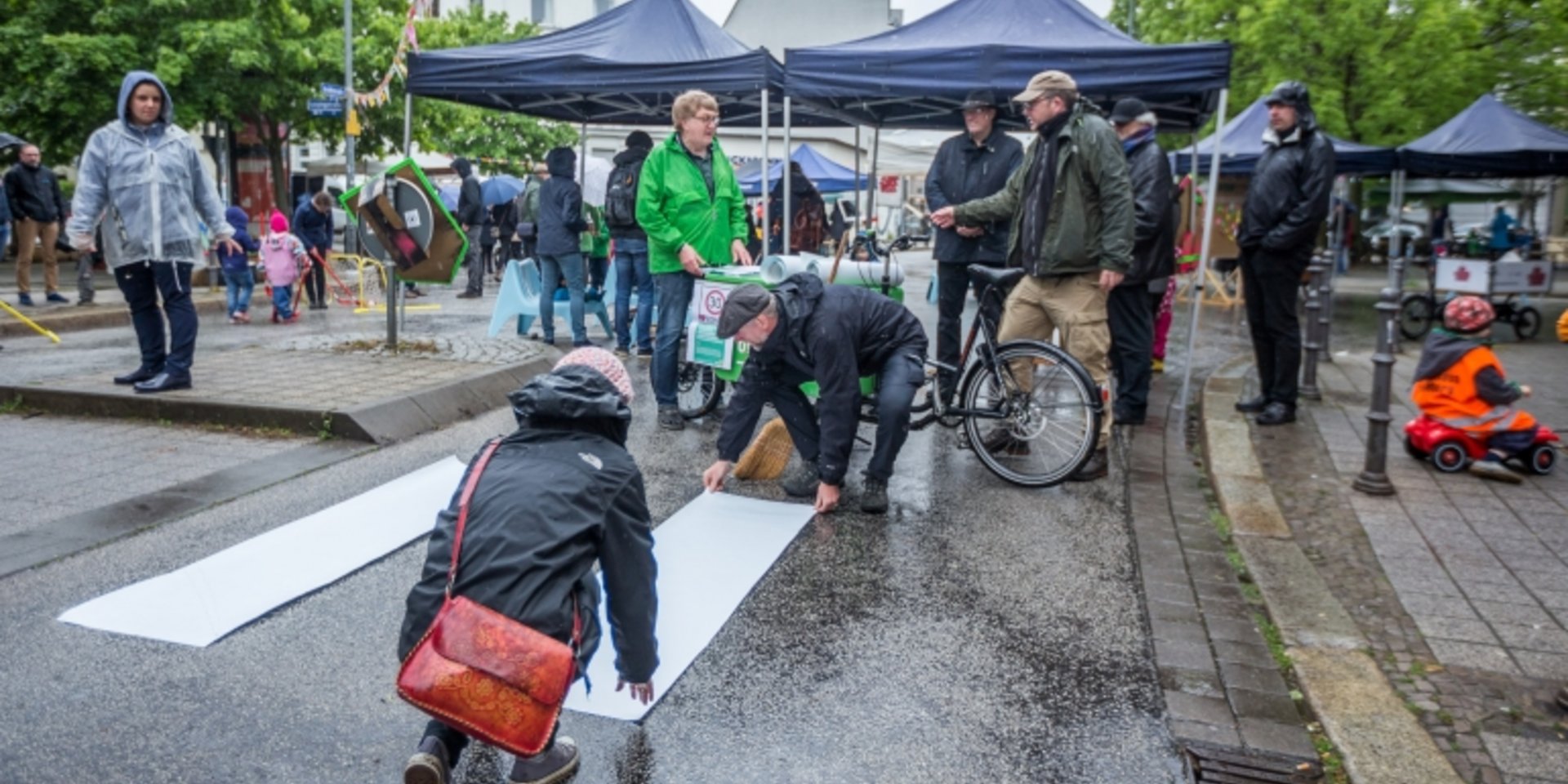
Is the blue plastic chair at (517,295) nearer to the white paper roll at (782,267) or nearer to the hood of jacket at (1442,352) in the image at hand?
the white paper roll at (782,267)

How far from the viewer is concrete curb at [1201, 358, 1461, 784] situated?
10.8ft

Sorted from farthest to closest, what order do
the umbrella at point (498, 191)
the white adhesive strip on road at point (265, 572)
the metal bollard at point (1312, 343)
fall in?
the umbrella at point (498, 191) < the metal bollard at point (1312, 343) < the white adhesive strip on road at point (265, 572)

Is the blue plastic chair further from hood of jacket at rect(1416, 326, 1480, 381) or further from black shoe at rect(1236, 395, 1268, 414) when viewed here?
hood of jacket at rect(1416, 326, 1480, 381)

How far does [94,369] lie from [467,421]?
406 cm

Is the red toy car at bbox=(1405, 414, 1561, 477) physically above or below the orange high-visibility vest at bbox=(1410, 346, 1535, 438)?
below

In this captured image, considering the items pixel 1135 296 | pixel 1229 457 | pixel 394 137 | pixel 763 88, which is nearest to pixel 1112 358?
pixel 1135 296

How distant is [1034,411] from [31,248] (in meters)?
13.7

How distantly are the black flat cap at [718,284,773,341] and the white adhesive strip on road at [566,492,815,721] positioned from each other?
92cm

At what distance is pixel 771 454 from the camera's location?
6.14 meters

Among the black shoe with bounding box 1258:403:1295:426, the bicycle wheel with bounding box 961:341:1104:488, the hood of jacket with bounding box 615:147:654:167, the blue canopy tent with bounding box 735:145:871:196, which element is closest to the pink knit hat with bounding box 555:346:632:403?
the bicycle wheel with bounding box 961:341:1104:488

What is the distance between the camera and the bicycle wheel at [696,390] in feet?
25.1

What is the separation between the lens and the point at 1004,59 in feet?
26.5

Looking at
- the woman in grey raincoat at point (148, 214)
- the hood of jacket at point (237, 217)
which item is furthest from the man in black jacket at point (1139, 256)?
the hood of jacket at point (237, 217)

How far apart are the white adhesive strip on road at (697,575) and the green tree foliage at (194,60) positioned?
20.3 metres
